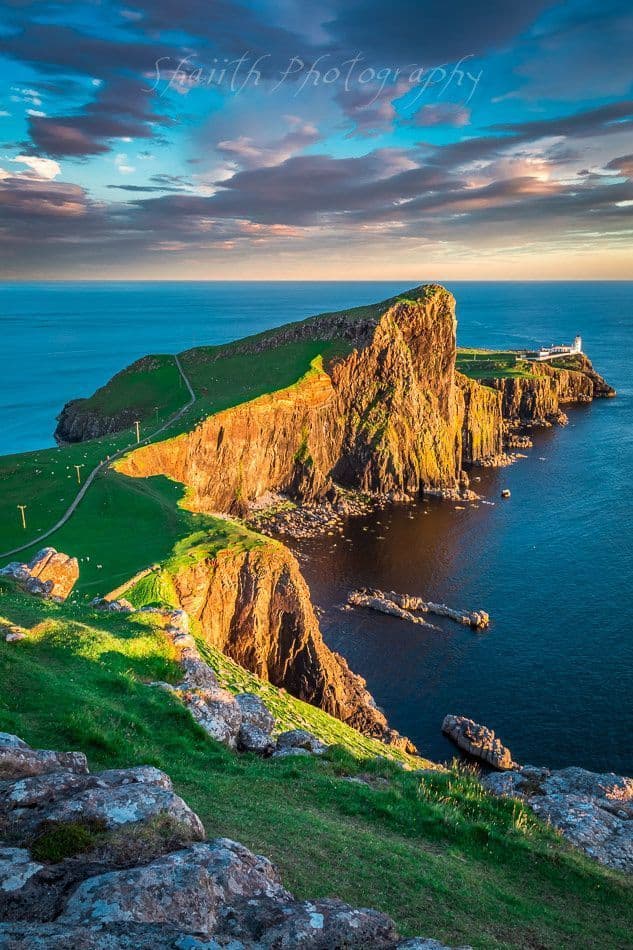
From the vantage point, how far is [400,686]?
5712 cm

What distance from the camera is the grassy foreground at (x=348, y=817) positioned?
14164 millimetres

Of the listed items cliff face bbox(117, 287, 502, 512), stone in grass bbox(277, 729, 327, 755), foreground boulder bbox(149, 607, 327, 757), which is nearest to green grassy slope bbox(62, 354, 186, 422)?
cliff face bbox(117, 287, 502, 512)

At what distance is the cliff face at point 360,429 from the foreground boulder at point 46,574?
1969 inches

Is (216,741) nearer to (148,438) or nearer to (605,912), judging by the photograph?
(605,912)

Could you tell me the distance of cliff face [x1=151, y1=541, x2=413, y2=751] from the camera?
48969 mm

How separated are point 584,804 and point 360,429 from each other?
305ft

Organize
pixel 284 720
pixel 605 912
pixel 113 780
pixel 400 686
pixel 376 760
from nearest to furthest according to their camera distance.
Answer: pixel 113 780 → pixel 605 912 → pixel 376 760 → pixel 284 720 → pixel 400 686

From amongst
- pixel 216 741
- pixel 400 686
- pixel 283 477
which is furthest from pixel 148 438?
pixel 216 741

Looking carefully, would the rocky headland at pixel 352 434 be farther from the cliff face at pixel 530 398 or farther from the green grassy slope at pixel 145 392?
the cliff face at pixel 530 398

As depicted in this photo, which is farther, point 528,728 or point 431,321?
point 431,321

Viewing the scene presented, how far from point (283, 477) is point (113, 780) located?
9373 cm

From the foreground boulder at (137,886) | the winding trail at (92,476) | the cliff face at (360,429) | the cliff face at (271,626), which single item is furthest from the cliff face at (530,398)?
the foreground boulder at (137,886)

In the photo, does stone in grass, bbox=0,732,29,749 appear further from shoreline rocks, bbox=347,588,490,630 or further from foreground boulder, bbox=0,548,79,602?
shoreline rocks, bbox=347,588,490,630

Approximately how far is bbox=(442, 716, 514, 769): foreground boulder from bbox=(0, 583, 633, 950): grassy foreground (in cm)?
2584
